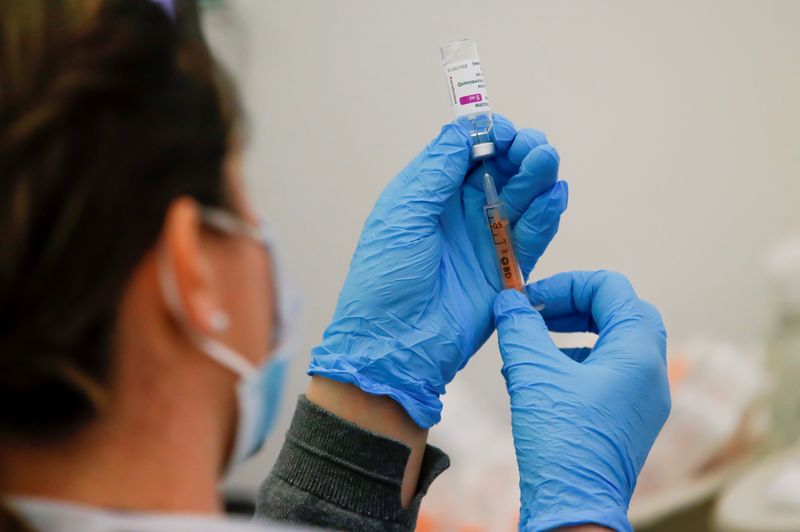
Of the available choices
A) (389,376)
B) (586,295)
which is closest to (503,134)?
(586,295)

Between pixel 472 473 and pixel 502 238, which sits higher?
pixel 502 238

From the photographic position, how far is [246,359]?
0.64 m

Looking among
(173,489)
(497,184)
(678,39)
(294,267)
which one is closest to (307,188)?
(294,267)

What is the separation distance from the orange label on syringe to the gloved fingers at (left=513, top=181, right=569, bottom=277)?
0.02m

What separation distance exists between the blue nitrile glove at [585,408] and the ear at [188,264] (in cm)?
45

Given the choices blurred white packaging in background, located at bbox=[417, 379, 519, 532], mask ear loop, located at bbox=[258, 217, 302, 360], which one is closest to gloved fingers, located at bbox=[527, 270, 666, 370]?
mask ear loop, located at bbox=[258, 217, 302, 360]

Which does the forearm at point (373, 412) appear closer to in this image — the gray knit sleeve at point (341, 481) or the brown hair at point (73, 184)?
the gray knit sleeve at point (341, 481)

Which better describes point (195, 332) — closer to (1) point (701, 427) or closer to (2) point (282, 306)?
(2) point (282, 306)

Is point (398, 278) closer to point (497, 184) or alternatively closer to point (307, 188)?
point (497, 184)

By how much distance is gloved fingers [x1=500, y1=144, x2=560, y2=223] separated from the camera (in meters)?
0.99

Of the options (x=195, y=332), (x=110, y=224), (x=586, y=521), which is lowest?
(x=586, y=521)

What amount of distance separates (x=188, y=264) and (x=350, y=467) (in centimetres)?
44

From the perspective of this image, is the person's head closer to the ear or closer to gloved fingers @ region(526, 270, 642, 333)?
the ear

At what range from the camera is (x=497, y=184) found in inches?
42.0
